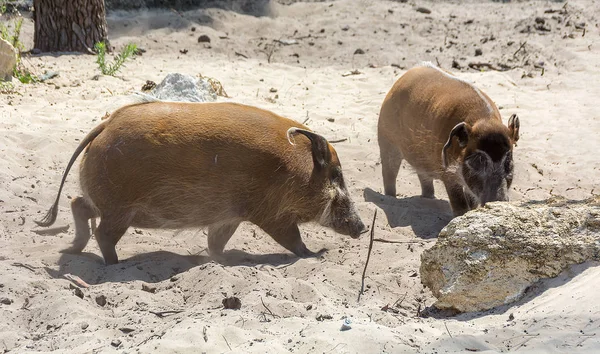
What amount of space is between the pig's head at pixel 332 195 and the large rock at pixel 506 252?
4.93ft

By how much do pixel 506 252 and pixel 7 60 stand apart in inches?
255

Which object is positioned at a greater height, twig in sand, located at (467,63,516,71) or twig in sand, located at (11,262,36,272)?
twig in sand, located at (467,63,516,71)

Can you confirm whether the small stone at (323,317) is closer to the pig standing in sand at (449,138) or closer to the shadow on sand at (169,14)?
the pig standing in sand at (449,138)

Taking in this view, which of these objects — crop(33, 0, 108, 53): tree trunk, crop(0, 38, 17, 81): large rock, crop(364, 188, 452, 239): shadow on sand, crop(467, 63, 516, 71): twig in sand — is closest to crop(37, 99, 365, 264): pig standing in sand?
crop(364, 188, 452, 239): shadow on sand

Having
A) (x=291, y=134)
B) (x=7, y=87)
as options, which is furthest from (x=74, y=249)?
(x=7, y=87)

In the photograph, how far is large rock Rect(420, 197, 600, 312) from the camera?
14.2 feet

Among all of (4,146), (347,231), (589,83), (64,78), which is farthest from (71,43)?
(589,83)

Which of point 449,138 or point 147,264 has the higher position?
point 449,138

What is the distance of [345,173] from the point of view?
25.3 feet

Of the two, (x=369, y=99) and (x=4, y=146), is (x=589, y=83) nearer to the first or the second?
(x=369, y=99)

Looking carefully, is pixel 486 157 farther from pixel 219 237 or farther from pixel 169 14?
pixel 169 14

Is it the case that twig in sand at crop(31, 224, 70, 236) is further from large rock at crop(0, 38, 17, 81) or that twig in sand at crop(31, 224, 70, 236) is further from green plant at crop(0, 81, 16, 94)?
large rock at crop(0, 38, 17, 81)

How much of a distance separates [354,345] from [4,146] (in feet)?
14.9

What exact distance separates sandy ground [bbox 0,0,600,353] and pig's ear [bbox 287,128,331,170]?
2.18 feet
